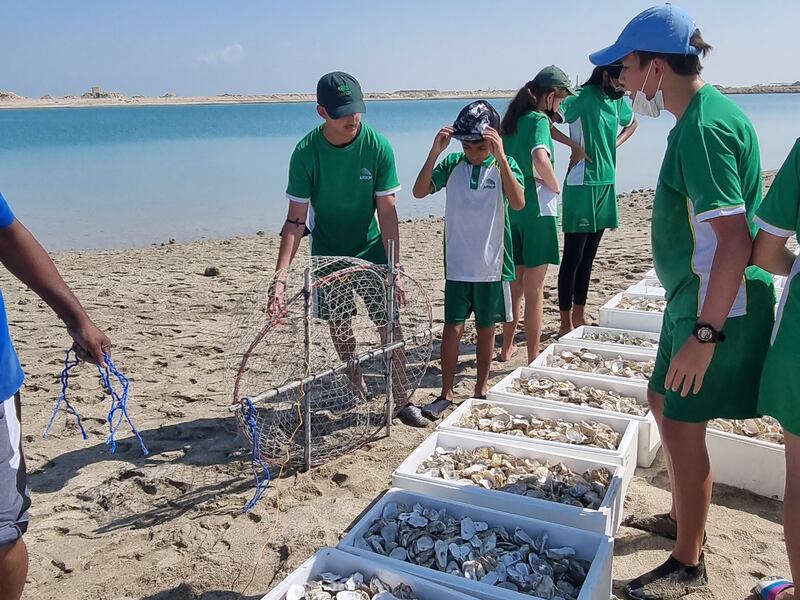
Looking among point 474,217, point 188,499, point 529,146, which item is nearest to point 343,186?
point 474,217

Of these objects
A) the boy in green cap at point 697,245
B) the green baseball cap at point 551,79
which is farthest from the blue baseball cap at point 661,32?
Answer: the green baseball cap at point 551,79

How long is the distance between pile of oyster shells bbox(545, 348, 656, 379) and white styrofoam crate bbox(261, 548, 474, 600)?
88.5 inches

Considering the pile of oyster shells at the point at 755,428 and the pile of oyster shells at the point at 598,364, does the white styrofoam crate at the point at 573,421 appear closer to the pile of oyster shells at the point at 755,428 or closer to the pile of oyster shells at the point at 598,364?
the pile of oyster shells at the point at 755,428

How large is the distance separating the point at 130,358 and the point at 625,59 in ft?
13.9

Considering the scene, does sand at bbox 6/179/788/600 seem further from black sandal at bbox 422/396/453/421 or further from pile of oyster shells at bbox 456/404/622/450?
pile of oyster shells at bbox 456/404/622/450

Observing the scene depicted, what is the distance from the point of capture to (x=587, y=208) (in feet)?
16.4

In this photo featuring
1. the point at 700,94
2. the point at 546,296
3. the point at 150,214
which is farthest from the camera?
the point at 150,214

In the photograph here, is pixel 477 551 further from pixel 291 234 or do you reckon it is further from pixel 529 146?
pixel 529 146

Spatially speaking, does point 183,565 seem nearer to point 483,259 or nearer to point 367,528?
point 367,528

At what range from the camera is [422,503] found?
2.76 meters

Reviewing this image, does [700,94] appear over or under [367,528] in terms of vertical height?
over

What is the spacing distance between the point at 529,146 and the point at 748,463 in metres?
2.27

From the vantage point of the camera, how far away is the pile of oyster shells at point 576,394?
145 inches

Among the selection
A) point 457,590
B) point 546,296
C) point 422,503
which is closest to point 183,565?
point 422,503
